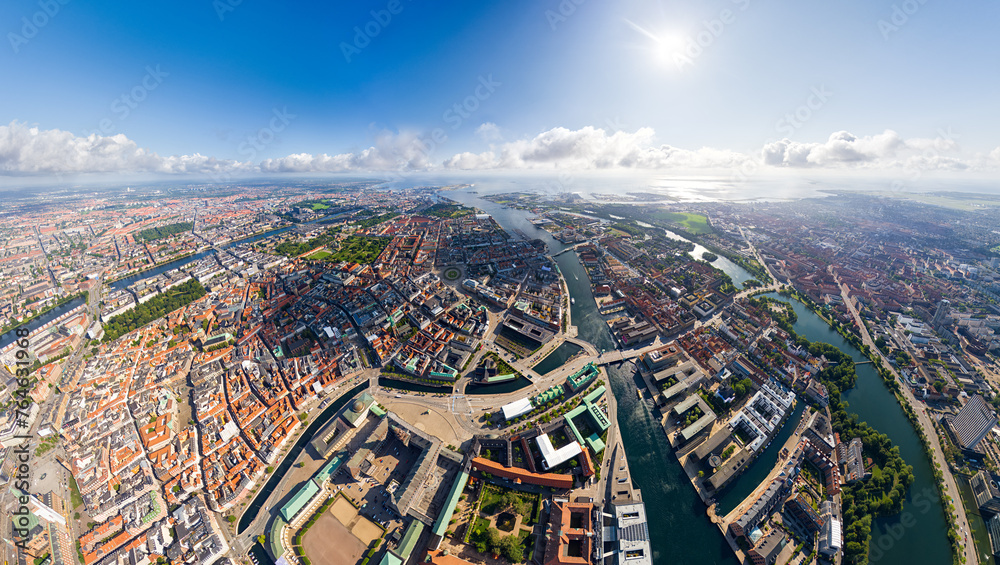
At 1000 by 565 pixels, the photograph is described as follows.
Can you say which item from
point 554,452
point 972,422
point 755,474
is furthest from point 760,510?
point 972,422

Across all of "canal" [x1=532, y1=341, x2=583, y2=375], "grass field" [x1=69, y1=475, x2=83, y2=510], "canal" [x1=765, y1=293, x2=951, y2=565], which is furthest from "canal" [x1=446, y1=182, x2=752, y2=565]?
"grass field" [x1=69, y1=475, x2=83, y2=510]

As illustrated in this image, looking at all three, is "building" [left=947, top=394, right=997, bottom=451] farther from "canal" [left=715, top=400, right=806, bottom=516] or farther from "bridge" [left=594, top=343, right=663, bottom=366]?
"bridge" [left=594, top=343, right=663, bottom=366]

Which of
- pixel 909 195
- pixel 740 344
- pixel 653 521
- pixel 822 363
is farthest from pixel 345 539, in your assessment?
pixel 909 195

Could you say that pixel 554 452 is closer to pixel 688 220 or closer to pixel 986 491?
pixel 986 491

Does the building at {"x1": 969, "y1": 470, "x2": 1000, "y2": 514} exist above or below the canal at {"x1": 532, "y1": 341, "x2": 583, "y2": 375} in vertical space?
below

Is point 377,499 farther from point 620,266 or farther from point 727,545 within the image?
point 620,266

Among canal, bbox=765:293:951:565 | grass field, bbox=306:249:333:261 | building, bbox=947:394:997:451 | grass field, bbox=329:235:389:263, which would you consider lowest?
canal, bbox=765:293:951:565

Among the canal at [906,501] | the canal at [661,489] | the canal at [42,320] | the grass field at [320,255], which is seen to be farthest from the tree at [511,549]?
the canal at [42,320]

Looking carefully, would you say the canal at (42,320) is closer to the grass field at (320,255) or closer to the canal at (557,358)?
the grass field at (320,255)
